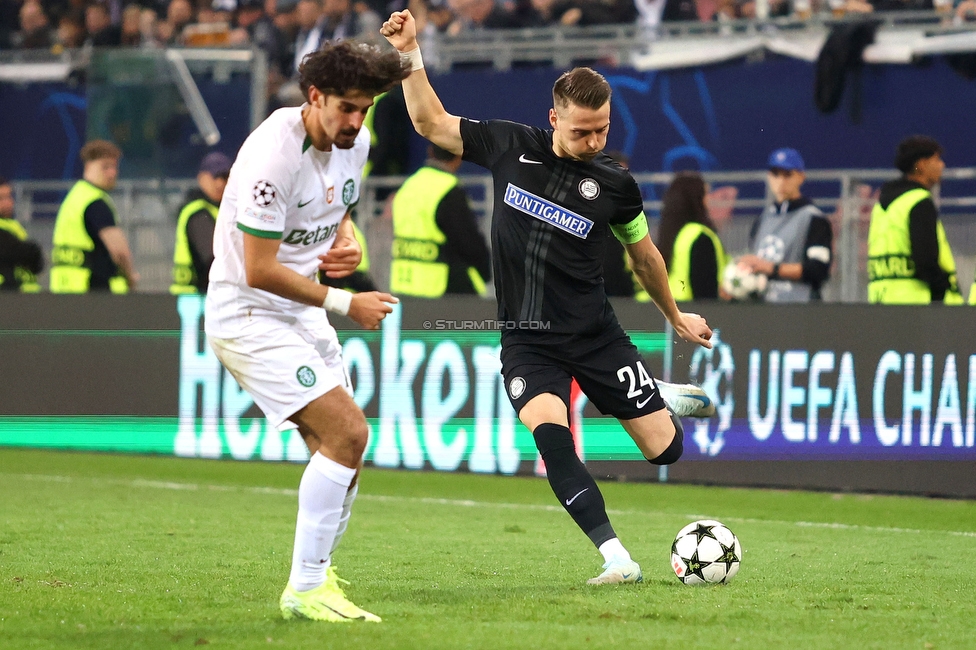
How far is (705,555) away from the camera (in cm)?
606

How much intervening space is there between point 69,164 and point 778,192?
1022 centimetres

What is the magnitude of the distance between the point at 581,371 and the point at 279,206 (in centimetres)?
186

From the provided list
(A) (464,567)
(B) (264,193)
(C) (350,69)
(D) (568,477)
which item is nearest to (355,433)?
(B) (264,193)

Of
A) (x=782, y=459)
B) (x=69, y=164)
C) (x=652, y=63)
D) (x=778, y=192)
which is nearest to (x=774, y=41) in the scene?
(x=652, y=63)

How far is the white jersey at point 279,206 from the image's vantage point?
4965 millimetres

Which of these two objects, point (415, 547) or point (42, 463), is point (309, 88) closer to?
point (415, 547)

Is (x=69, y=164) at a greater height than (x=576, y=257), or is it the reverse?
(x=69, y=164)

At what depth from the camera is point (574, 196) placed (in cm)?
630

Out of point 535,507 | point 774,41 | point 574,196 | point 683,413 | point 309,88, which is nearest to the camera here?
point 309,88

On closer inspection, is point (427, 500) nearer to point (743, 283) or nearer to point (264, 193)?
point (743, 283)

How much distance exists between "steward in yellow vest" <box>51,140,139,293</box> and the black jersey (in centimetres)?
643

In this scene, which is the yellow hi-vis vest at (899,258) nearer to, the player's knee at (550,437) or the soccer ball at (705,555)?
the soccer ball at (705,555)

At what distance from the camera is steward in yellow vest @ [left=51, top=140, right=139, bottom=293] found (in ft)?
39.5

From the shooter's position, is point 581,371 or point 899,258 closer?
point 581,371
